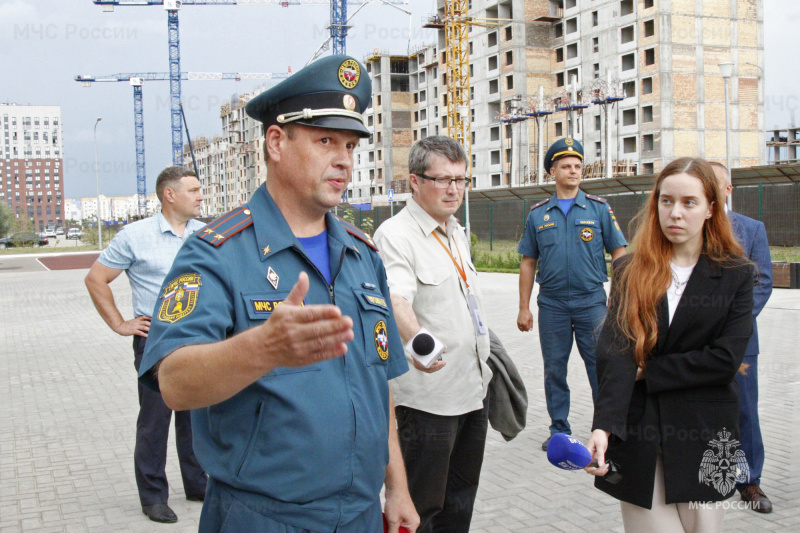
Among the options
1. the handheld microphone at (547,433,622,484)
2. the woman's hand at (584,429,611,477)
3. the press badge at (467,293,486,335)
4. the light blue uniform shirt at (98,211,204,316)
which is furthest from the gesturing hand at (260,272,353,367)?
the light blue uniform shirt at (98,211,204,316)

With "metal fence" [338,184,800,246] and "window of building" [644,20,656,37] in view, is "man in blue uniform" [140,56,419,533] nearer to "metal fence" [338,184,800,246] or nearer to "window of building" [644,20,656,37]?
"metal fence" [338,184,800,246]

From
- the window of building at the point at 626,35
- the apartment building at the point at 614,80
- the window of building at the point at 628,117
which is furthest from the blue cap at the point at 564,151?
the window of building at the point at 626,35

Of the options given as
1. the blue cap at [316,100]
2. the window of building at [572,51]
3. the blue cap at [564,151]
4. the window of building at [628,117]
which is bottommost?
the blue cap at [316,100]

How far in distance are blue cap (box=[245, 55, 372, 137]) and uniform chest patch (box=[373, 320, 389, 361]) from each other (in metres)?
0.57

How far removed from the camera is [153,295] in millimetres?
5008

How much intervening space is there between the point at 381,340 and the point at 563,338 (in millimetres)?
3851

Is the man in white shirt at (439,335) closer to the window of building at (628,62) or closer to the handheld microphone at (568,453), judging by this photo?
the handheld microphone at (568,453)

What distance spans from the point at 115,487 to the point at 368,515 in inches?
154

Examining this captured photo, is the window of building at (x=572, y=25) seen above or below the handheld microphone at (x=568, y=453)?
above

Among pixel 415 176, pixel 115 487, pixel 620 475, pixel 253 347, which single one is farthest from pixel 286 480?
pixel 115 487

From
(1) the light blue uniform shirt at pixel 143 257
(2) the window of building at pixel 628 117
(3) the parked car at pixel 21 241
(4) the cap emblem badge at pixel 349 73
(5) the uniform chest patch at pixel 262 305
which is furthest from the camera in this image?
(3) the parked car at pixel 21 241

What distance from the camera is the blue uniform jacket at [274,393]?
1.88 meters

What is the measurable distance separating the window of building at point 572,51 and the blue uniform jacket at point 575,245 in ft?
239

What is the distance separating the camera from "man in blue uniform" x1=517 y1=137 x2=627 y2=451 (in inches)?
227
